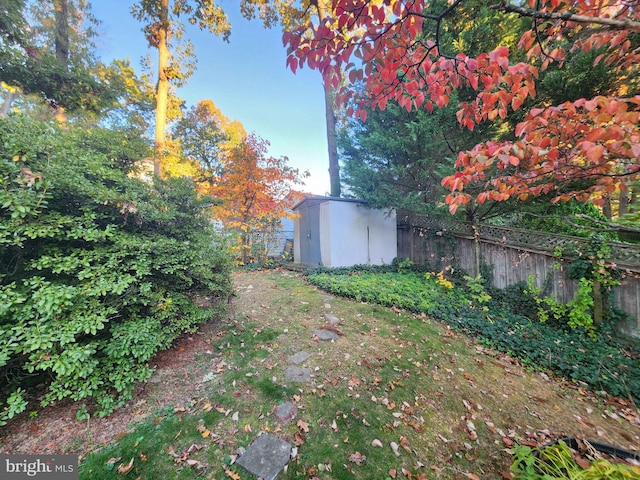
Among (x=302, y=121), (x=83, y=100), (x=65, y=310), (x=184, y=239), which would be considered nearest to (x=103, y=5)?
(x=83, y=100)

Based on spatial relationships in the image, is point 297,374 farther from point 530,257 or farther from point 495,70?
point 530,257

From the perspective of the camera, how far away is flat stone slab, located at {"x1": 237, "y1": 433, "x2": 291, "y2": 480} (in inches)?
66.1

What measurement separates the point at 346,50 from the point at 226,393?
3.26 m

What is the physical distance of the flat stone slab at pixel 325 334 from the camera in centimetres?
344

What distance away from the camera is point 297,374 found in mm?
2680

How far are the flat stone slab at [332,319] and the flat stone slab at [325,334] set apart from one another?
0.92ft

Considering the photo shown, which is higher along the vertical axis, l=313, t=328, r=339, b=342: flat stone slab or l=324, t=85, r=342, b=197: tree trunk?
l=324, t=85, r=342, b=197: tree trunk

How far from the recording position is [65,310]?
193cm

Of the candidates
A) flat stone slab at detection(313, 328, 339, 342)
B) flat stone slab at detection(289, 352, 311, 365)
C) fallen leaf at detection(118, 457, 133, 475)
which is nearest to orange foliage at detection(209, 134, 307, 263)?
flat stone slab at detection(313, 328, 339, 342)

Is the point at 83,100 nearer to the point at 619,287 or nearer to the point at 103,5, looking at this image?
the point at 103,5

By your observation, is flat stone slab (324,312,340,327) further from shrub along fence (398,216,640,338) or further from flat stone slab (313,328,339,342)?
shrub along fence (398,216,640,338)

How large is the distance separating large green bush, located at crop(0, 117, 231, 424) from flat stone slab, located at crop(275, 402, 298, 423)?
1.31m

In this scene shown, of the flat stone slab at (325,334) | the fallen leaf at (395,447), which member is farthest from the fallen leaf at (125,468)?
the flat stone slab at (325,334)

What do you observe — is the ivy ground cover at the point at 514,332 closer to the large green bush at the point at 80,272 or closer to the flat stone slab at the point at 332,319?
the flat stone slab at the point at 332,319
